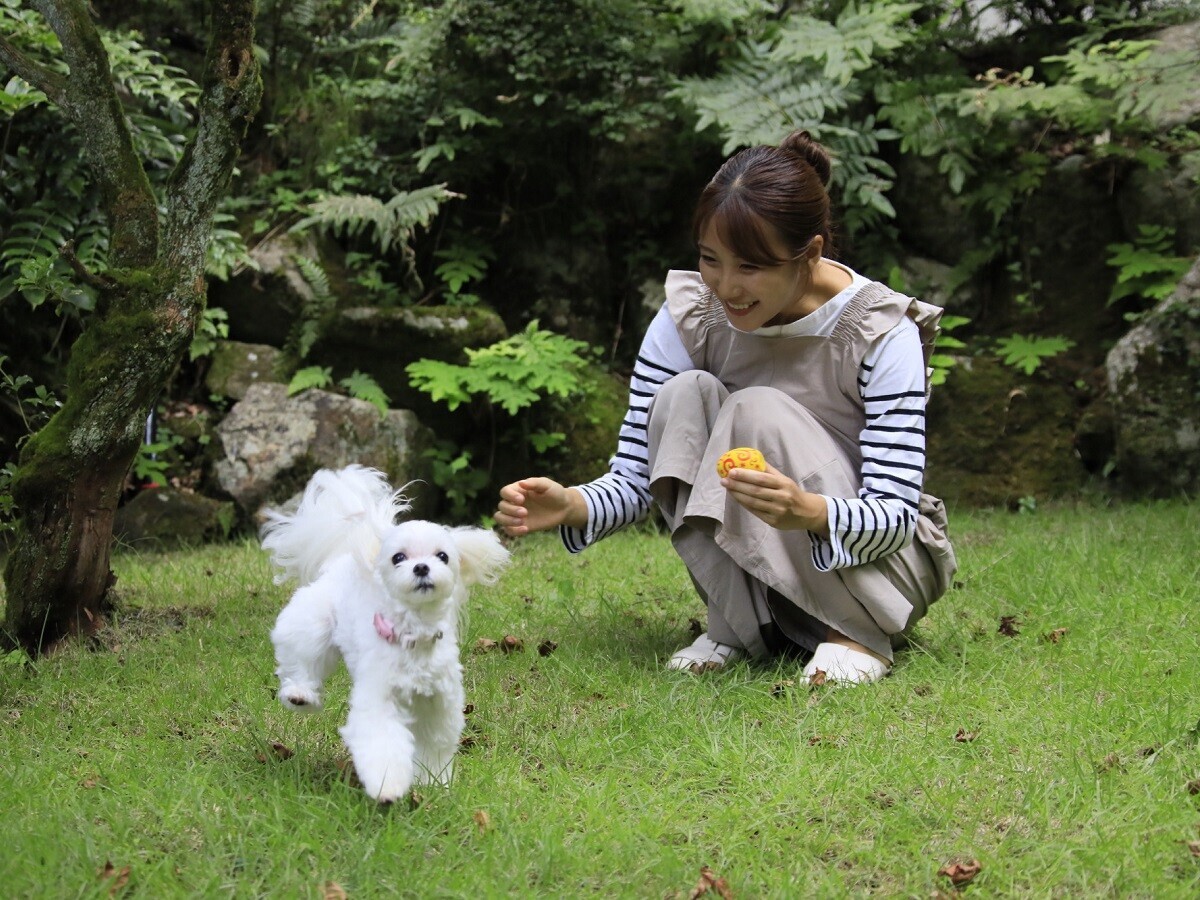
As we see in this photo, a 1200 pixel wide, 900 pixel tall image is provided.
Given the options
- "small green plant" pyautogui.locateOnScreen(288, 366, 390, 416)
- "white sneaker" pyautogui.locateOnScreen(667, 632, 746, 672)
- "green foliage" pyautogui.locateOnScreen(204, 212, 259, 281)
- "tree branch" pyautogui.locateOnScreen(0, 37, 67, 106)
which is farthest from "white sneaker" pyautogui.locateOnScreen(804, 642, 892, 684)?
"green foliage" pyautogui.locateOnScreen(204, 212, 259, 281)

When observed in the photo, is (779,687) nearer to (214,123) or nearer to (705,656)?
(705,656)

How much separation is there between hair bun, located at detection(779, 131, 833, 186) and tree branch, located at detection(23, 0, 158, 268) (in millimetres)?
1908

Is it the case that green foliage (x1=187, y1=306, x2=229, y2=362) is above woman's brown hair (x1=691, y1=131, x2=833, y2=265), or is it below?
below

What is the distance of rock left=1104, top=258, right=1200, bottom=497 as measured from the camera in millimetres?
5809

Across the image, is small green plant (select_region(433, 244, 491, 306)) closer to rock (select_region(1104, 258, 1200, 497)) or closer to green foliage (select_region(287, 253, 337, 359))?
green foliage (select_region(287, 253, 337, 359))

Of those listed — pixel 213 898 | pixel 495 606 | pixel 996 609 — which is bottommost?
pixel 495 606

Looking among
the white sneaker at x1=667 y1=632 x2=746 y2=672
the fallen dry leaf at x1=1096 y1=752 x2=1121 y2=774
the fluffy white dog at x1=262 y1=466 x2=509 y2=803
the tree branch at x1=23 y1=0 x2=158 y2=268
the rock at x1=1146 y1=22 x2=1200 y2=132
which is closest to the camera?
the fluffy white dog at x1=262 y1=466 x2=509 y2=803

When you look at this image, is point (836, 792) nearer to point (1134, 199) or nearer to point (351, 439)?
point (351, 439)

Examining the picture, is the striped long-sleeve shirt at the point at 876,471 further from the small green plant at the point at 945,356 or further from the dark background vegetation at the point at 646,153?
the small green plant at the point at 945,356

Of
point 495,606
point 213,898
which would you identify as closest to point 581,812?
point 213,898

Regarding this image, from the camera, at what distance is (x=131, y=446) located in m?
3.52

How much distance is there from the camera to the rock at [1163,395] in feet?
19.1

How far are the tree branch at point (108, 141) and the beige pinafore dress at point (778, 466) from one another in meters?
1.61

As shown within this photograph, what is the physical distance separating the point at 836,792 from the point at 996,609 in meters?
1.71
